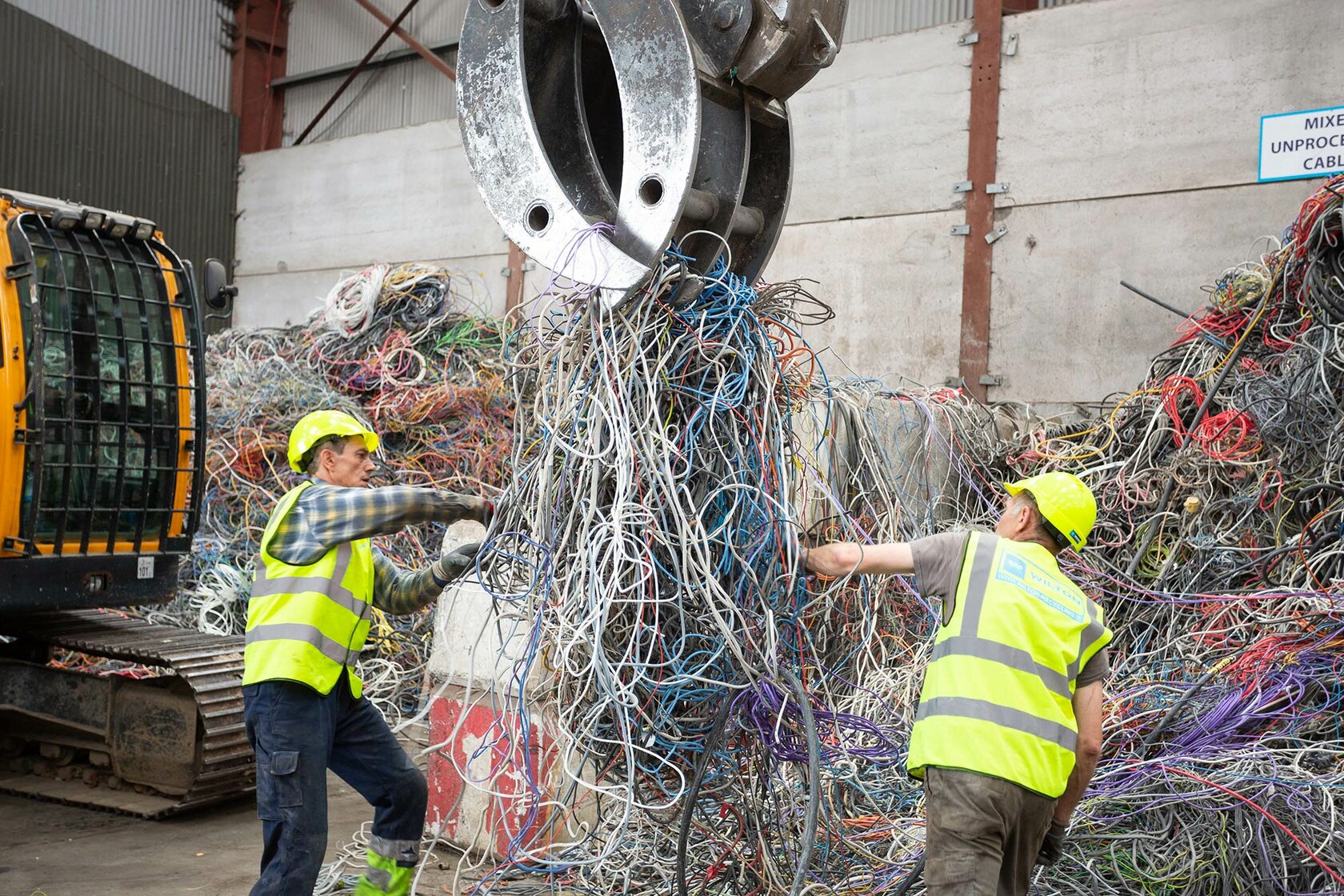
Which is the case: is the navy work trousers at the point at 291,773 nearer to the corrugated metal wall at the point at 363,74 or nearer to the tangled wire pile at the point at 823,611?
the tangled wire pile at the point at 823,611

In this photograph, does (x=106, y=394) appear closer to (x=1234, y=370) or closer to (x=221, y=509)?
(x=221, y=509)

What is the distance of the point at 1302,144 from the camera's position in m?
7.48

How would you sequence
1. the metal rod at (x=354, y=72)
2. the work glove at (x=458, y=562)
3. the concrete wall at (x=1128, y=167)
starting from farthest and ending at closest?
1. the metal rod at (x=354, y=72)
2. the concrete wall at (x=1128, y=167)
3. the work glove at (x=458, y=562)

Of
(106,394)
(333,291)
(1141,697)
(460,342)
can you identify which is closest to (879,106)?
(460,342)

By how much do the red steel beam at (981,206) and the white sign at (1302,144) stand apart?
1.87m

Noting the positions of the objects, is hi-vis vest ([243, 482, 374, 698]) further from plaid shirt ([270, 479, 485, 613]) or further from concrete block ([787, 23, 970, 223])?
concrete block ([787, 23, 970, 223])

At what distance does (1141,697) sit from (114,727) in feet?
15.8

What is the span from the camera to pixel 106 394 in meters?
5.48

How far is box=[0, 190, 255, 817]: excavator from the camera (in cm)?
512

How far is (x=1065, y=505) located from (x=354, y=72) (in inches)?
483

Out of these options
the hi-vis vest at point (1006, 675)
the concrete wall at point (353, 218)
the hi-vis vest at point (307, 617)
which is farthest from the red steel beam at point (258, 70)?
the hi-vis vest at point (1006, 675)

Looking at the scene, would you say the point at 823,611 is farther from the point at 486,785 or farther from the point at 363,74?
the point at 363,74

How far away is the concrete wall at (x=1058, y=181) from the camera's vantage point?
7.74 meters

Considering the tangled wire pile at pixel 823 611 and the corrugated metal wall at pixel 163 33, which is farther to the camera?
the corrugated metal wall at pixel 163 33
